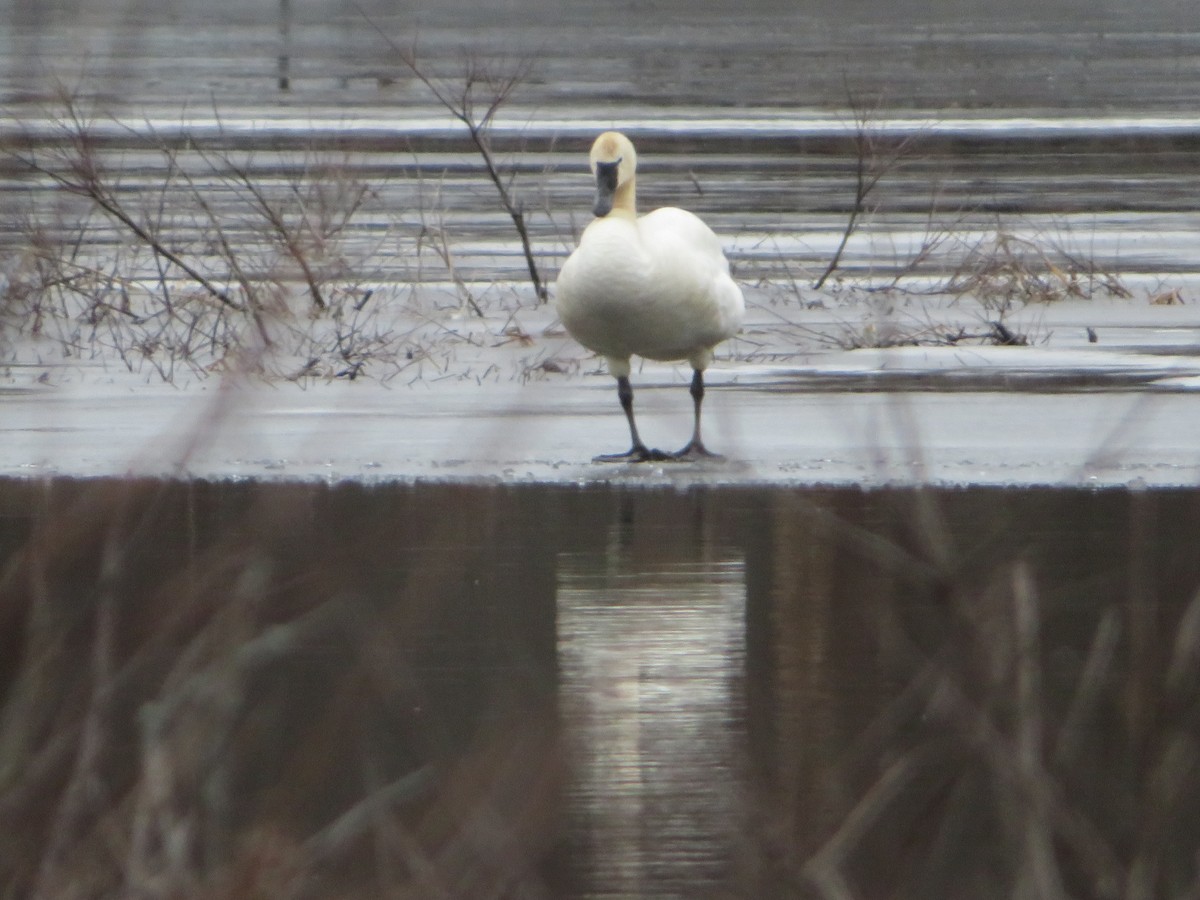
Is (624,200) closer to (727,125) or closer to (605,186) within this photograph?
(605,186)

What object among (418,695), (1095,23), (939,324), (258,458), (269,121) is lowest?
(418,695)

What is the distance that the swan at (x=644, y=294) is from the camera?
8.66 metres

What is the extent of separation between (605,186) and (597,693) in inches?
171

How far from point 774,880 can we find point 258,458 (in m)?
6.38

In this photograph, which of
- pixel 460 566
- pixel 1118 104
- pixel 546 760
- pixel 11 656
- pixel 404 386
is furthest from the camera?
pixel 1118 104

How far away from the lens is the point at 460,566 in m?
6.77

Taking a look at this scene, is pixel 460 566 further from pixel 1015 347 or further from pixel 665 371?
pixel 1015 347

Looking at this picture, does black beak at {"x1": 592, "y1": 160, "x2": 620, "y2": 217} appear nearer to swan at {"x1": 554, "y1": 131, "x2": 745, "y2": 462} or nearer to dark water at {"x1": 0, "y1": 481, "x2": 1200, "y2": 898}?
swan at {"x1": 554, "y1": 131, "x2": 745, "y2": 462}

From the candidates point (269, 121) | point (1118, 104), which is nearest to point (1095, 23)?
point (1118, 104)

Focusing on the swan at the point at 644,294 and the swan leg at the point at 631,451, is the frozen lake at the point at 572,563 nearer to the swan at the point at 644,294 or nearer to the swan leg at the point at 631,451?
the swan leg at the point at 631,451

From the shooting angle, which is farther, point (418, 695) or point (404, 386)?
point (404, 386)

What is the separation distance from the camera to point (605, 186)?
9336 millimetres

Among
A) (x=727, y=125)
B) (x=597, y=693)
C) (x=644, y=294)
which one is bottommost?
(x=597, y=693)

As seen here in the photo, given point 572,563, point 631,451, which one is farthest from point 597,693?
point 631,451
